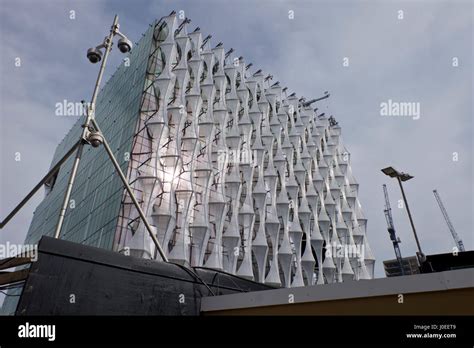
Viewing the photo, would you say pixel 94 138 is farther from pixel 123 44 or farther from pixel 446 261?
pixel 446 261

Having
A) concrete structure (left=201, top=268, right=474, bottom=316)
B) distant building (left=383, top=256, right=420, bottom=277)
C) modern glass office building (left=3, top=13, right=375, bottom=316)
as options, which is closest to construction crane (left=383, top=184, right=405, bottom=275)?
distant building (left=383, top=256, right=420, bottom=277)

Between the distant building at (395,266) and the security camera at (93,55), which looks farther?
the distant building at (395,266)

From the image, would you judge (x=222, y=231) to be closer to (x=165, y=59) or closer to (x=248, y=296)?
(x=165, y=59)

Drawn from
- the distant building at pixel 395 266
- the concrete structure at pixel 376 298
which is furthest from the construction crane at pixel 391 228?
A: the concrete structure at pixel 376 298

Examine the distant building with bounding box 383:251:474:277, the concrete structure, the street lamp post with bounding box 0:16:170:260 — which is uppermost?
the street lamp post with bounding box 0:16:170:260

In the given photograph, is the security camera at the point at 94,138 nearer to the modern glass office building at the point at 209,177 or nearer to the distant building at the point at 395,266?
the modern glass office building at the point at 209,177

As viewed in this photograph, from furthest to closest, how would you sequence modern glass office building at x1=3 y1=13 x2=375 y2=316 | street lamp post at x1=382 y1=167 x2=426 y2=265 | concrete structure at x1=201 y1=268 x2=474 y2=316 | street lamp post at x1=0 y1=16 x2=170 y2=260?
modern glass office building at x1=3 y1=13 x2=375 y2=316 < street lamp post at x1=382 y1=167 x2=426 y2=265 < street lamp post at x1=0 y1=16 x2=170 y2=260 < concrete structure at x1=201 y1=268 x2=474 y2=316

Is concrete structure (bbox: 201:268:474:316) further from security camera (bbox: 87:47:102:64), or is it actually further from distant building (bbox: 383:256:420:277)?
distant building (bbox: 383:256:420:277)

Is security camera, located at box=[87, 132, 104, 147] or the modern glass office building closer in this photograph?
security camera, located at box=[87, 132, 104, 147]

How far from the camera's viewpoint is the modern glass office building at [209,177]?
31.9m

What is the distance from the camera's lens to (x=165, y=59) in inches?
1432

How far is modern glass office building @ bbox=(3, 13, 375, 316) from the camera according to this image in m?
31.9

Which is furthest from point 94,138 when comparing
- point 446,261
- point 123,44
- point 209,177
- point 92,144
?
point 209,177
